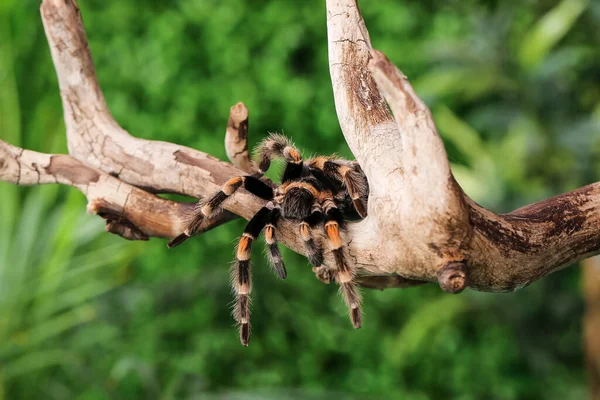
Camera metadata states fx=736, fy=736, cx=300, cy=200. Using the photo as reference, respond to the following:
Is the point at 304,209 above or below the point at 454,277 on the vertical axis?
above

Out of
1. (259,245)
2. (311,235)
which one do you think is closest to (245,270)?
(311,235)

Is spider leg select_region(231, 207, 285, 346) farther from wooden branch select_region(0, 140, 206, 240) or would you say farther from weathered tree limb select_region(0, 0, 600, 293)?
wooden branch select_region(0, 140, 206, 240)

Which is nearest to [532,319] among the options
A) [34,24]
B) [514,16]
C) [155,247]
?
[514,16]

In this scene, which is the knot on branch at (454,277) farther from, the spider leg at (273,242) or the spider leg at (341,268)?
the spider leg at (273,242)

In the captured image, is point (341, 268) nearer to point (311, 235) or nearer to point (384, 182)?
point (311, 235)

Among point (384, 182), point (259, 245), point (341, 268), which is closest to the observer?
point (384, 182)

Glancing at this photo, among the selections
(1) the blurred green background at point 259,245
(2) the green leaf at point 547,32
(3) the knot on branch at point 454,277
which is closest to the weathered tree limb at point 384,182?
(3) the knot on branch at point 454,277

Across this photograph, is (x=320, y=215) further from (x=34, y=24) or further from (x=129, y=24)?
(x=34, y=24)

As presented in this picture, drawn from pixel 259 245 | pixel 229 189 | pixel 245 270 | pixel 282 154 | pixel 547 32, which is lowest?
pixel 245 270
